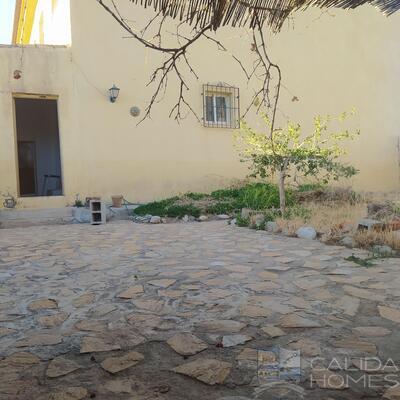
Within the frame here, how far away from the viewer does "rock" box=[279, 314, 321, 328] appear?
2.33 m

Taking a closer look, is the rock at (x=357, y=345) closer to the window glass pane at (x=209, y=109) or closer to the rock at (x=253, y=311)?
the rock at (x=253, y=311)

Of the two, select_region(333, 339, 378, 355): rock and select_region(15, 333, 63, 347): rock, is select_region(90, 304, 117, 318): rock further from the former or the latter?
select_region(333, 339, 378, 355): rock

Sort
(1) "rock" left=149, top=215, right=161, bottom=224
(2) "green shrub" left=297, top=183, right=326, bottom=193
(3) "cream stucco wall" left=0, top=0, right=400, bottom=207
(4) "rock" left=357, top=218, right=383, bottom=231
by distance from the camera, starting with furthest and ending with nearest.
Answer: (2) "green shrub" left=297, top=183, right=326, bottom=193 → (3) "cream stucco wall" left=0, top=0, right=400, bottom=207 → (1) "rock" left=149, top=215, right=161, bottom=224 → (4) "rock" left=357, top=218, right=383, bottom=231

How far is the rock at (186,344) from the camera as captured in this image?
2047 millimetres

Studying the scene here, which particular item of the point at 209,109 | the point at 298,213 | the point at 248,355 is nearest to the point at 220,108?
the point at 209,109

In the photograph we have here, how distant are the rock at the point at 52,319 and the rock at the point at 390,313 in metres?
1.98

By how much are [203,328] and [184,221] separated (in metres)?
5.66

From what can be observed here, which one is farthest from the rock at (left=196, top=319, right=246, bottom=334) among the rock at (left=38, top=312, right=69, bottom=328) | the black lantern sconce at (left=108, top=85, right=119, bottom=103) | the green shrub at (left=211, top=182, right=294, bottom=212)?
the black lantern sconce at (left=108, top=85, right=119, bottom=103)

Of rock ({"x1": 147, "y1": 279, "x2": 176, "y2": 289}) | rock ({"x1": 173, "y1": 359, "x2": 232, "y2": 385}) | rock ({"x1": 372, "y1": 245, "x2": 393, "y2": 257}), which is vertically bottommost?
rock ({"x1": 173, "y1": 359, "x2": 232, "y2": 385})

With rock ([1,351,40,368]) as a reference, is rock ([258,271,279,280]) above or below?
above

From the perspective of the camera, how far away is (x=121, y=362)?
75.9 inches

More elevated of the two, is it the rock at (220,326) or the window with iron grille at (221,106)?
the window with iron grille at (221,106)

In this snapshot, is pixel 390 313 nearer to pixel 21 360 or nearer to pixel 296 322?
pixel 296 322

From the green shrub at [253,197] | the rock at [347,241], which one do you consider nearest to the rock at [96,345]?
the rock at [347,241]
